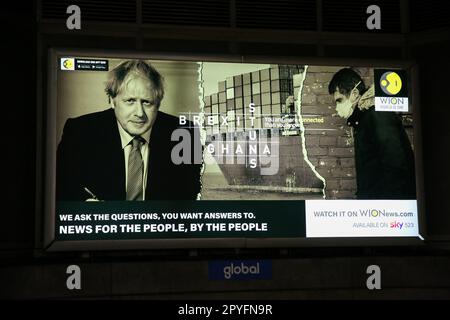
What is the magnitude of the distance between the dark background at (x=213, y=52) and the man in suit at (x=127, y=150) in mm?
505

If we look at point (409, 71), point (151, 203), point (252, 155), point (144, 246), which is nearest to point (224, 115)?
point (252, 155)

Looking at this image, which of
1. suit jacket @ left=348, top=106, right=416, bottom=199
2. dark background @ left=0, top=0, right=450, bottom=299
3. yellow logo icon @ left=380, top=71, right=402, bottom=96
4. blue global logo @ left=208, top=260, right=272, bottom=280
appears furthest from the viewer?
yellow logo icon @ left=380, top=71, right=402, bottom=96

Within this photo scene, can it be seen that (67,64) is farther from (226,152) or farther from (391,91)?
(391,91)

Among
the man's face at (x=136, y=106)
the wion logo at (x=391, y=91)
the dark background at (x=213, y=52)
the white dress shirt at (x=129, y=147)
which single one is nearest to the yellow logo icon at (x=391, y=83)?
the wion logo at (x=391, y=91)

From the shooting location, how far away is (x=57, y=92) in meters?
6.10

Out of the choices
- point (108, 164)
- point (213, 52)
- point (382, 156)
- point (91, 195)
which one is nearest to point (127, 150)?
point (108, 164)

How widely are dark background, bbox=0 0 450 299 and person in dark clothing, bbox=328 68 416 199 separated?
373mm

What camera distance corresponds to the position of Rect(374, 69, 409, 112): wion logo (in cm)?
666

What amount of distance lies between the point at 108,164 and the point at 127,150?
25 cm

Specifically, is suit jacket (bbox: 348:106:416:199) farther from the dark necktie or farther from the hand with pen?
the hand with pen

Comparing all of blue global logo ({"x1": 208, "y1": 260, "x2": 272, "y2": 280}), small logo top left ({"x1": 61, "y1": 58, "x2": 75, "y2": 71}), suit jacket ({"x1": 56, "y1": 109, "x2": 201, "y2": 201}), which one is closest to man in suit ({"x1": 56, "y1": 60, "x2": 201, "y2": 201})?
suit jacket ({"x1": 56, "y1": 109, "x2": 201, "y2": 201})

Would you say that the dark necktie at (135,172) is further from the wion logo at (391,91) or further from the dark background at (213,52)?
the wion logo at (391,91)

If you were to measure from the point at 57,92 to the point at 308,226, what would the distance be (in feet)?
9.95

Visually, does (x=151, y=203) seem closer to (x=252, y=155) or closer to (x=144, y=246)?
(x=144, y=246)
